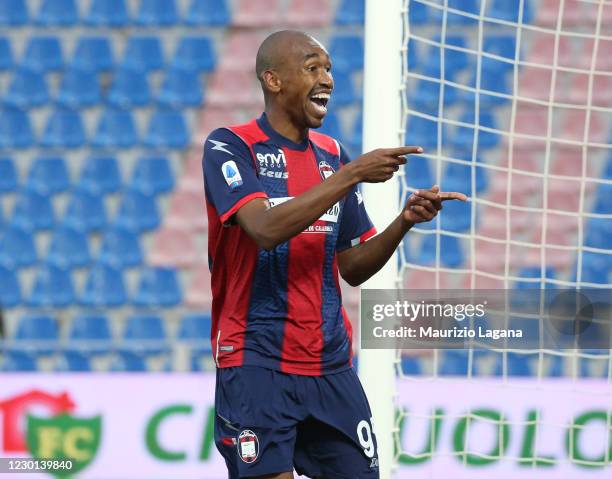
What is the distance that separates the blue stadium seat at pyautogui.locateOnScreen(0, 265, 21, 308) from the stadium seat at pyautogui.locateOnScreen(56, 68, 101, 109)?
1166 millimetres

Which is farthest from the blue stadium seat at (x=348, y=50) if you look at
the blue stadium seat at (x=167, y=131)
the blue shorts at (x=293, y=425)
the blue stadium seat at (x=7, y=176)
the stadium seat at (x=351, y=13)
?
the blue shorts at (x=293, y=425)

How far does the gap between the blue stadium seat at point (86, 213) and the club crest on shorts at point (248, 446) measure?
4509 mm

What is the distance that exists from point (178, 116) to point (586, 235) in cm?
269

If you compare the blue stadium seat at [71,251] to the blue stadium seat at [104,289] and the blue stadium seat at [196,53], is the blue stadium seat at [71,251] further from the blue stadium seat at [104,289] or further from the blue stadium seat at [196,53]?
the blue stadium seat at [196,53]

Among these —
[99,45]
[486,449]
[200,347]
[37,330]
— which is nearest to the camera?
[486,449]

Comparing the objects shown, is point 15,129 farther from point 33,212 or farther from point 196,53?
point 196,53

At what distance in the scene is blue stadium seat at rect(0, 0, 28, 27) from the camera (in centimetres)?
724

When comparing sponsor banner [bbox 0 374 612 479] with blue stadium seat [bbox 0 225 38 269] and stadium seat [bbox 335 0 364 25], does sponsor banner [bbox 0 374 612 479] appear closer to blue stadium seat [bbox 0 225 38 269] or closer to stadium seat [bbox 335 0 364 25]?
blue stadium seat [bbox 0 225 38 269]

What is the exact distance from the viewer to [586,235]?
6402mm

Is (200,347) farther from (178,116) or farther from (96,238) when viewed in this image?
(178,116)

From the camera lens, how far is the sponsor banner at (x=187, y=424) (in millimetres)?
4855

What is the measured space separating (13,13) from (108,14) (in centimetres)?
65

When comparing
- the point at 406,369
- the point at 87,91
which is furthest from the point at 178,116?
the point at 406,369

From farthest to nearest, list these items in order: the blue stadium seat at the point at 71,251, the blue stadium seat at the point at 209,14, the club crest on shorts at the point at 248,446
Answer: the blue stadium seat at the point at 209,14, the blue stadium seat at the point at 71,251, the club crest on shorts at the point at 248,446
